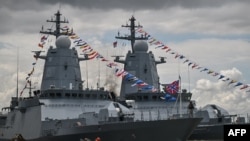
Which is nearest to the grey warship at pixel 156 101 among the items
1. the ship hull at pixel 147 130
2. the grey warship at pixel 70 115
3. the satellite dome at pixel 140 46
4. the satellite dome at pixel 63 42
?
the satellite dome at pixel 140 46

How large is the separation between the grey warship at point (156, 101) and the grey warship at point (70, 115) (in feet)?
14.9

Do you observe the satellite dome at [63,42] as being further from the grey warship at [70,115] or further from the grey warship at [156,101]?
the grey warship at [156,101]

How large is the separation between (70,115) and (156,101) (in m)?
10.4

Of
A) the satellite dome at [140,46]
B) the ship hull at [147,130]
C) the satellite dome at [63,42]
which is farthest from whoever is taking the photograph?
the satellite dome at [140,46]

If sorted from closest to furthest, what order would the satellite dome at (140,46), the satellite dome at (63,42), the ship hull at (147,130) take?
the ship hull at (147,130)
the satellite dome at (63,42)
the satellite dome at (140,46)

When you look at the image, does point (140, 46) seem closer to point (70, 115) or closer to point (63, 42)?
point (63, 42)

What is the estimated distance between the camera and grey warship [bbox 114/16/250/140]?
3989cm

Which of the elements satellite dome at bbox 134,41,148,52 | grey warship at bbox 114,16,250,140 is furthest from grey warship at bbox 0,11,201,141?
satellite dome at bbox 134,41,148,52

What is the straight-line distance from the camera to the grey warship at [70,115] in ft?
87.5

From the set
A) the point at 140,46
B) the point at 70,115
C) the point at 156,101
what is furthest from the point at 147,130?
the point at 140,46

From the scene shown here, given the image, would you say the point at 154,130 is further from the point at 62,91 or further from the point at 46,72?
the point at 46,72

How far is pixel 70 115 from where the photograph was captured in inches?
1286

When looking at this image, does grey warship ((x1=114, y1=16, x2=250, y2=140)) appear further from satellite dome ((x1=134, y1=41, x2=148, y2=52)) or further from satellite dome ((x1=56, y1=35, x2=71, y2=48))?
satellite dome ((x1=56, y1=35, x2=71, y2=48))

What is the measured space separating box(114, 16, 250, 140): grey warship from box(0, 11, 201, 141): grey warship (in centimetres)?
455
